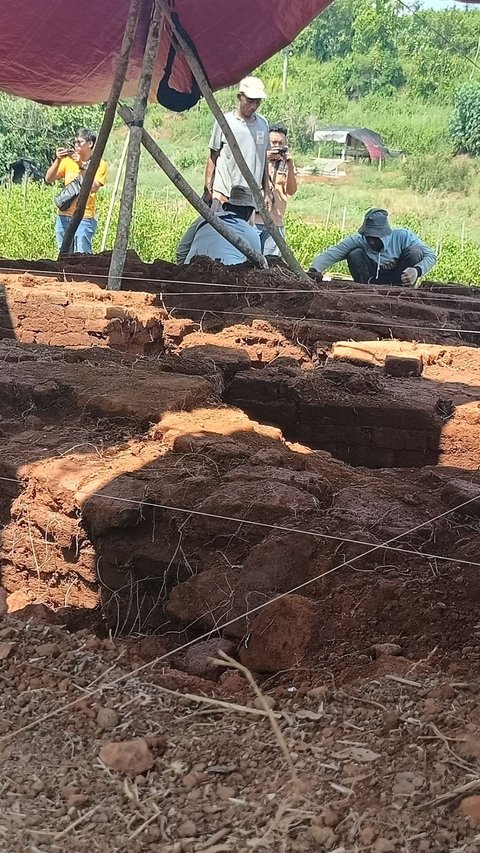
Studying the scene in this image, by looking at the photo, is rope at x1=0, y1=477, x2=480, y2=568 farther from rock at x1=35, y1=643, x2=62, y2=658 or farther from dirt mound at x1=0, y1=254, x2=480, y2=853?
rock at x1=35, y1=643, x2=62, y2=658

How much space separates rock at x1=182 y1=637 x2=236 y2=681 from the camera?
2725 millimetres

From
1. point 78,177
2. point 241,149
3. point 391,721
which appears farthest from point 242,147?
point 391,721

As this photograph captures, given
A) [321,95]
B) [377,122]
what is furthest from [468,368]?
[321,95]

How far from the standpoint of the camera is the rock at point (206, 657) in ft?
8.94

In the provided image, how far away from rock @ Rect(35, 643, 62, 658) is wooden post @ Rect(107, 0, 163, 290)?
4.78 metres

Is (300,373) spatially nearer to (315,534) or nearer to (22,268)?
(315,534)

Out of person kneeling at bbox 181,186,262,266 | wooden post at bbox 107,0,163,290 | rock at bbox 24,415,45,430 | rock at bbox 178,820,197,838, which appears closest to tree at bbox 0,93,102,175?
person kneeling at bbox 181,186,262,266

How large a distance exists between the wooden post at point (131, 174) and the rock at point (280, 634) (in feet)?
15.8

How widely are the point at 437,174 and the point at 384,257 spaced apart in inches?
928

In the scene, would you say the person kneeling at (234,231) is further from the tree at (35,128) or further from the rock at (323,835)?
the tree at (35,128)

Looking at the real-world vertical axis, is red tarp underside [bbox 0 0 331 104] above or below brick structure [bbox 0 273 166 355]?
above

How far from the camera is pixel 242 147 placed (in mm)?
8930

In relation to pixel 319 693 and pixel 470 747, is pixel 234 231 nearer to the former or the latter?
pixel 319 693

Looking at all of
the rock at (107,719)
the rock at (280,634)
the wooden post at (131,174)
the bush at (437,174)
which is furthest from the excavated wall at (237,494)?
the bush at (437,174)
